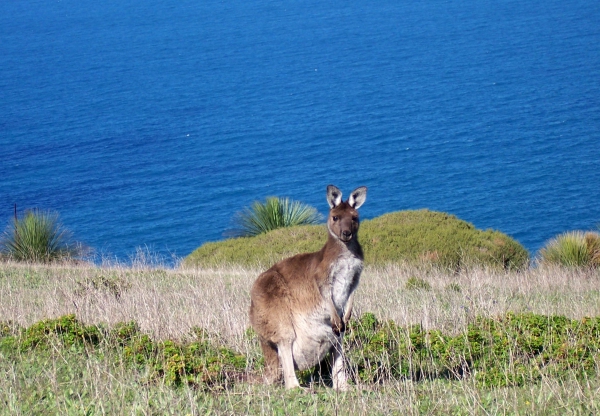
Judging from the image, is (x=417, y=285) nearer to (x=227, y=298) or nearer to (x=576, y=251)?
(x=227, y=298)

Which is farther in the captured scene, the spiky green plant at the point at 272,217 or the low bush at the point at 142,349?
the spiky green plant at the point at 272,217

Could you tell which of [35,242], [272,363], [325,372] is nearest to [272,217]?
[35,242]

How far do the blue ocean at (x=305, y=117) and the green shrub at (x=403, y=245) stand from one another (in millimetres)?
14005

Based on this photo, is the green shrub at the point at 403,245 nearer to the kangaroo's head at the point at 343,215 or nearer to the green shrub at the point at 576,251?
the green shrub at the point at 576,251

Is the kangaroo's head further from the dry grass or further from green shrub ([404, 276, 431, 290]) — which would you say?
green shrub ([404, 276, 431, 290])

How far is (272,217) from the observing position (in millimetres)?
26359

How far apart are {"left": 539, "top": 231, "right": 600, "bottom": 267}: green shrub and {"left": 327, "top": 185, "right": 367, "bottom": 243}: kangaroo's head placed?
1377cm

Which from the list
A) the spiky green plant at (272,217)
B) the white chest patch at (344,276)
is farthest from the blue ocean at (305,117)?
the white chest patch at (344,276)

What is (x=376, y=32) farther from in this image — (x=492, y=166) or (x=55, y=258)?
(x=55, y=258)

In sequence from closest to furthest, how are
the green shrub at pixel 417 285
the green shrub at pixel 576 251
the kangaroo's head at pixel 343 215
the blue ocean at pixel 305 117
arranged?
1. the kangaroo's head at pixel 343 215
2. the green shrub at pixel 417 285
3. the green shrub at pixel 576 251
4. the blue ocean at pixel 305 117

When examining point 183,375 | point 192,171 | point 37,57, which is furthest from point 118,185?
point 37,57

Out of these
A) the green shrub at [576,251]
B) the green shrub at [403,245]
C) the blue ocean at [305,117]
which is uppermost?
the blue ocean at [305,117]

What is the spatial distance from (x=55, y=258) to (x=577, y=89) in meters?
69.6

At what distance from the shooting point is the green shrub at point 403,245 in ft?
70.5
